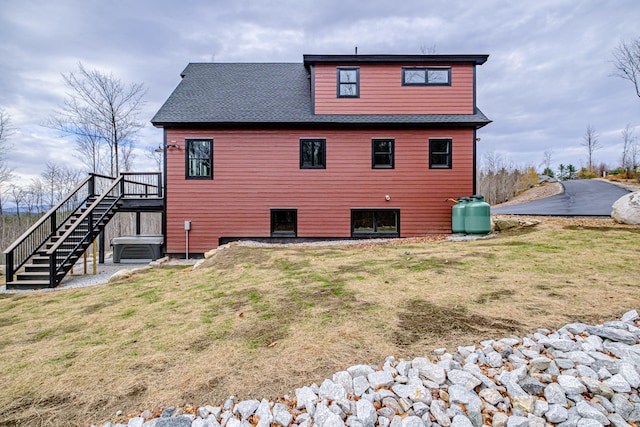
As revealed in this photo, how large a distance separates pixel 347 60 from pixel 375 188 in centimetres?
451

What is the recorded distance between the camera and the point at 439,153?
1036 centimetres

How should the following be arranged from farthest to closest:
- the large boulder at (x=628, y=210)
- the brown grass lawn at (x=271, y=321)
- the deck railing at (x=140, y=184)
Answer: the deck railing at (x=140, y=184)
the large boulder at (x=628, y=210)
the brown grass lawn at (x=271, y=321)

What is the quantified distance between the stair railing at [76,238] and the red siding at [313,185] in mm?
2061

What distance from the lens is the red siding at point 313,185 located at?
33.5 ft

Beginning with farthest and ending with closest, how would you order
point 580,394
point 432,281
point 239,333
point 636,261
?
point 636,261, point 432,281, point 239,333, point 580,394

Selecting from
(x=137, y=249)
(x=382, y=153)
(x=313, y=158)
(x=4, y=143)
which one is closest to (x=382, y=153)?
(x=382, y=153)

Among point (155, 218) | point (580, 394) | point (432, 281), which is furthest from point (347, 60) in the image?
point (155, 218)

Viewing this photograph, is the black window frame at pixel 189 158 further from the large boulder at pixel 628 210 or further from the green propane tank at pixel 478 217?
the large boulder at pixel 628 210

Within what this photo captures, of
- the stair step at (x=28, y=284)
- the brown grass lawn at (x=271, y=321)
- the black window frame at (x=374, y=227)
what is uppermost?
the black window frame at (x=374, y=227)

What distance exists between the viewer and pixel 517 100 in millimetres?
22094

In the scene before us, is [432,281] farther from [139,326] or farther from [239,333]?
[139,326]

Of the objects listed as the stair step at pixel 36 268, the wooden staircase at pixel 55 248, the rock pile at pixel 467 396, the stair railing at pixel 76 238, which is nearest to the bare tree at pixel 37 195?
the wooden staircase at pixel 55 248

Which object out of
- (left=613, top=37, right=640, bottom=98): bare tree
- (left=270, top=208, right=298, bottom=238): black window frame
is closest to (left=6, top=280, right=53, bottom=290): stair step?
(left=270, top=208, right=298, bottom=238): black window frame

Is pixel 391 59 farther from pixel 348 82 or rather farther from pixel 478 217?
pixel 478 217
